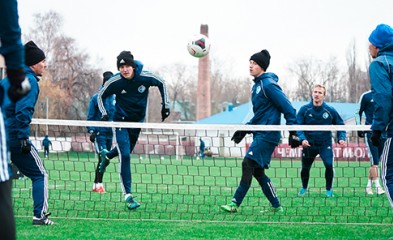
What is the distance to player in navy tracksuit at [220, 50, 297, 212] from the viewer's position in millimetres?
9242

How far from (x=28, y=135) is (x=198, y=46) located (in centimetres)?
800

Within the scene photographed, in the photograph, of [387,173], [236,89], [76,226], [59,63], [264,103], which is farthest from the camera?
[236,89]

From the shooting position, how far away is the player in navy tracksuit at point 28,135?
7531 mm

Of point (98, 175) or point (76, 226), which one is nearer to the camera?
point (76, 226)

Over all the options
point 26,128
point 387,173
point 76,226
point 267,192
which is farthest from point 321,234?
point 26,128

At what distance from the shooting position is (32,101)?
757 centimetres

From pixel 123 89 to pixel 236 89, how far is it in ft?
319

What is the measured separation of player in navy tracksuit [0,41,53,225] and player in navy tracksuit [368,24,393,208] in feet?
11.8

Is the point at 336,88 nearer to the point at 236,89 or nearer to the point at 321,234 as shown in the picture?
the point at 236,89

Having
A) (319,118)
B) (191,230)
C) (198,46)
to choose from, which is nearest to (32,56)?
(191,230)

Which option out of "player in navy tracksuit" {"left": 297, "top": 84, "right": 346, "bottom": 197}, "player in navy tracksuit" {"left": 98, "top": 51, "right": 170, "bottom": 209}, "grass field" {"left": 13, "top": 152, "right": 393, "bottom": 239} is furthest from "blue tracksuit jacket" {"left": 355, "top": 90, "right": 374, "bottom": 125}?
"player in navy tracksuit" {"left": 98, "top": 51, "right": 170, "bottom": 209}

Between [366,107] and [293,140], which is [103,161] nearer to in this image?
[293,140]

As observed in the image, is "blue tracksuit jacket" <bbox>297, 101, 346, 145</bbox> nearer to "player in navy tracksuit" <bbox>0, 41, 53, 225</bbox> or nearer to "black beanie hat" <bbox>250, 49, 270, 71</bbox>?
"black beanie hat" <bbox>250, 49, 270, 71</bbox>

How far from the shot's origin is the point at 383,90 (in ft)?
22.1
